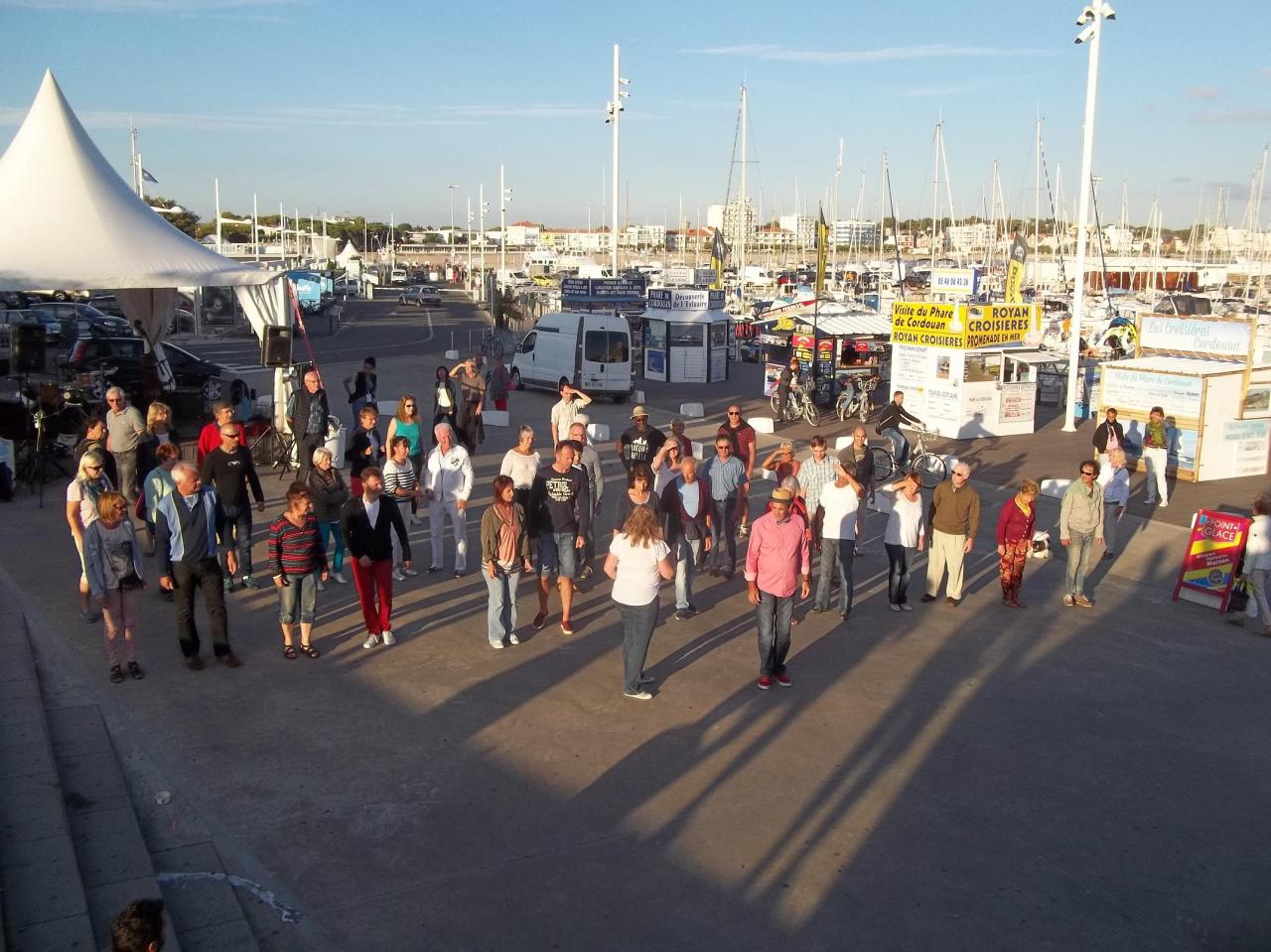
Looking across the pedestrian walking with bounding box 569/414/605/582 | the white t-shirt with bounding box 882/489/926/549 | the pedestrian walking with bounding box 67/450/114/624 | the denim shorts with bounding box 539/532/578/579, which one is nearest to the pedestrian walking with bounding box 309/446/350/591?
the pedestrian walking with bounding box 67/450/114/624

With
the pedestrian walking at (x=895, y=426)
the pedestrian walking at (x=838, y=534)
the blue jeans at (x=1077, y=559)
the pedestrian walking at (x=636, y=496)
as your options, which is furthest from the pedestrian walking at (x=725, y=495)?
the pedestrian walking at (x=895, y=426)

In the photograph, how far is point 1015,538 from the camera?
10305mm

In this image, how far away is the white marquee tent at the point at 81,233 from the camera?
1557 centimetres

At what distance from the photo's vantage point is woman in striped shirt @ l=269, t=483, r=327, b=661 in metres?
8.00

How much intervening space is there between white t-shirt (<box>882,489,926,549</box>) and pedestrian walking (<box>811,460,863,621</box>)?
0.37m

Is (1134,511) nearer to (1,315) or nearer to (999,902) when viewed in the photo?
(999,902)

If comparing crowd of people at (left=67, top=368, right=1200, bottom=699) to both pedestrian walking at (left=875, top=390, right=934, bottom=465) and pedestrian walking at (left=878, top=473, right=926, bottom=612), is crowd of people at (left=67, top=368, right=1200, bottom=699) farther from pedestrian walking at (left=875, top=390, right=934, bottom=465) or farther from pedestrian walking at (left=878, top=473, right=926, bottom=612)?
pedestrian walking at (left=875, top=390, right=934, bottom=465)

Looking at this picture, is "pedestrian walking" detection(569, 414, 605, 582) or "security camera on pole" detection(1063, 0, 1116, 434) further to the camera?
"security camera on pole" detection(1063, 0, 1116, 434)

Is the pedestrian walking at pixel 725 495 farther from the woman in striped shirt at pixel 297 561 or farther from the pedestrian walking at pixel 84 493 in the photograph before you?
the pedestrian walking at pixel 84 493

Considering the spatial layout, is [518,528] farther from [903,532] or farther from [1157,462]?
[1157,462]

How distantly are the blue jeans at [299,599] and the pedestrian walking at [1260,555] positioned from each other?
829 cm

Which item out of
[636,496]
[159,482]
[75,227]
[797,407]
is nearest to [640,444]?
[636,496]

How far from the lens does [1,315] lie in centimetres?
3300

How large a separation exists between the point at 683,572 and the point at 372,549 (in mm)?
3038
